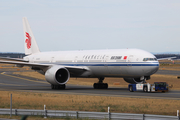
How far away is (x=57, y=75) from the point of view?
4578 centimetres

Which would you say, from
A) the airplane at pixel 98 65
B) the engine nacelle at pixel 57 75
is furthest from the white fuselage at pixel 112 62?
the engine nacelle at pixel 57 75

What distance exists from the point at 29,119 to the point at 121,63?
22911mm

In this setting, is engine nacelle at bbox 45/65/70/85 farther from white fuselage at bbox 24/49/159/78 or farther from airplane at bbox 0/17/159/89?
white fuselage at bbox 24/49/159/78

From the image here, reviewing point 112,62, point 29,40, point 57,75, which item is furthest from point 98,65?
point 29,40

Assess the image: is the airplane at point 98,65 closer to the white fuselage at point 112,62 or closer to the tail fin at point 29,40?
the white fuselage at point 112,62

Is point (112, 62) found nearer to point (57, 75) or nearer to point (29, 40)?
point (57, 75)

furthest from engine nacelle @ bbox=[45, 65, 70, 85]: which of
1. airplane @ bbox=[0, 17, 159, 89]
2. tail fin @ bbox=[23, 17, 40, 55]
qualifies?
tail fin @ bbox=[23, 17, 40, 55]

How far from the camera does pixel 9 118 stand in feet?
67.8

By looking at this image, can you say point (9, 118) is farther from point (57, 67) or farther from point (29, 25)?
point (29, 25)

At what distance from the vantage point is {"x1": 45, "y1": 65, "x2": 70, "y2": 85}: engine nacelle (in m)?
43.2

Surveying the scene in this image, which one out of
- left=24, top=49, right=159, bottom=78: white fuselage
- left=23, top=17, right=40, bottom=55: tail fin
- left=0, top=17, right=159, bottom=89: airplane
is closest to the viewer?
left=24, top=49, right=159, bottom=78: white fuselage

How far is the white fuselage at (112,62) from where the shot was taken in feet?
131

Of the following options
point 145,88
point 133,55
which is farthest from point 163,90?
point 133,55

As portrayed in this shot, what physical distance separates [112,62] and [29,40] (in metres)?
21.5
